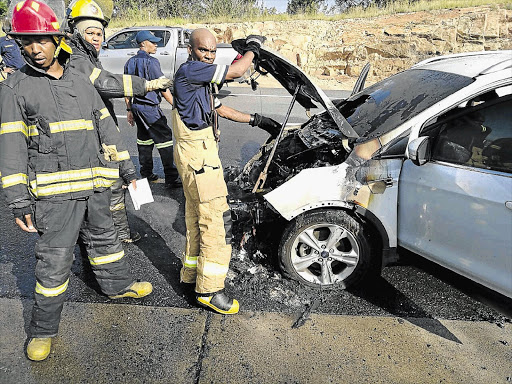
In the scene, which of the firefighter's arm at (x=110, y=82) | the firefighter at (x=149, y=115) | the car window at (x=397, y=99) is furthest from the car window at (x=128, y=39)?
the firefighter's arm at (x=110, y=82)

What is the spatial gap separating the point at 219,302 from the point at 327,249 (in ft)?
2.88

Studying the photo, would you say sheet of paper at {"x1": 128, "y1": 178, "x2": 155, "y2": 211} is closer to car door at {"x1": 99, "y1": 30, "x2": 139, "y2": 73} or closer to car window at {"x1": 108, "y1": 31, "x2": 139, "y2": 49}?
car door at {"x1": 99, "y1": 30, "x2": 139, "y2": 73}

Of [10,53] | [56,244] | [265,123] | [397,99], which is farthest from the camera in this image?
[10,53]

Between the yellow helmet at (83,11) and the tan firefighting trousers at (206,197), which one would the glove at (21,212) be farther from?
the yellow helmet at (83,11)

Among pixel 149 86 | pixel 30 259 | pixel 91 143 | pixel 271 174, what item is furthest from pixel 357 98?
pixel 30 259

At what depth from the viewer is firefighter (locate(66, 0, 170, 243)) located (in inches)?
110

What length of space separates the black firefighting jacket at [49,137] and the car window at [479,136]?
222 cm

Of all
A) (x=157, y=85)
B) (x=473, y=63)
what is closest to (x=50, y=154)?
(x=157, y=85)

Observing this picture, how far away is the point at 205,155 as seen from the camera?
273cm

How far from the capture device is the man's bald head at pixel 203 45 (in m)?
2.67

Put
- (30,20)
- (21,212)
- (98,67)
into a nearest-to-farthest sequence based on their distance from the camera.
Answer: (30,20)
(21,212)
(98,67)

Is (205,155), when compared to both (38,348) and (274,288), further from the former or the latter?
(38,348)

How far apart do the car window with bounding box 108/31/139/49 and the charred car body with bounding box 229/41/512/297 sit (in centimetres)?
1016

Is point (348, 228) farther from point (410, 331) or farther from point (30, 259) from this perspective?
point (30, 259)
